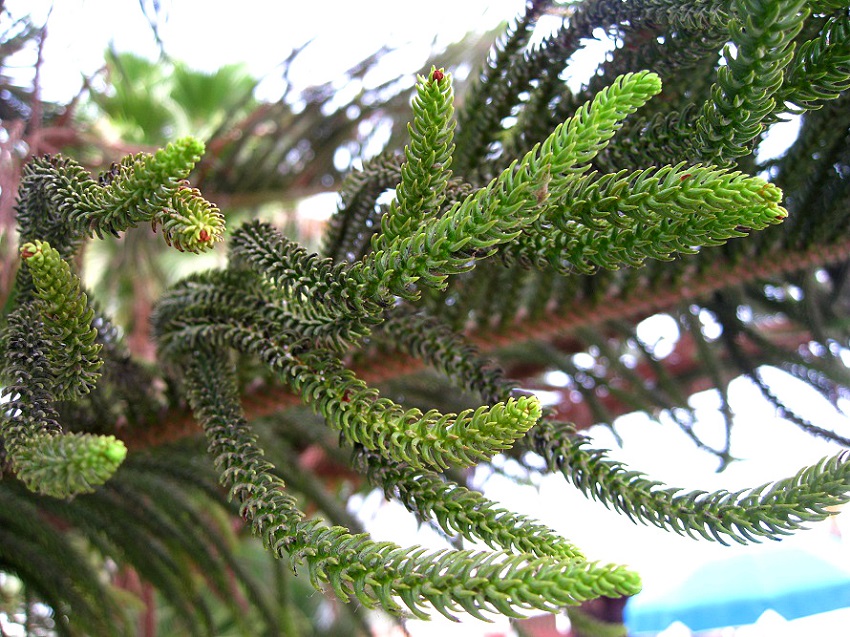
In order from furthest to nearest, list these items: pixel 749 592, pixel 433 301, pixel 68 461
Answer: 1. pixel 749 592
2. pixel 433 301
3. pixel 68 461

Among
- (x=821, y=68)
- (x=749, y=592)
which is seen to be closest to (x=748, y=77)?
(x=821, y=68)

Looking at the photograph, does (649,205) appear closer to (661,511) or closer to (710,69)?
(661,511)

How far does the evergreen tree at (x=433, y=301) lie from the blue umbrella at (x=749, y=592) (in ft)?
7.46

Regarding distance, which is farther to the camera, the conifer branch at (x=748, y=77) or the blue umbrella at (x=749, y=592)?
the blue umbrella at (x=749, y=592)

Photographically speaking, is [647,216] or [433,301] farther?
[433,301]

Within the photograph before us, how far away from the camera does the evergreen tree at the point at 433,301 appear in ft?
1.14

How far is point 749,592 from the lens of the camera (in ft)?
9.09

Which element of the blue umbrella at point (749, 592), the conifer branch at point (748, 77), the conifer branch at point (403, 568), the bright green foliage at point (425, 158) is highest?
the blue umbrella at point (749, 592)

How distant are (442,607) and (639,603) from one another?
3.05 m

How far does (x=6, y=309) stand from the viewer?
536 millimetres

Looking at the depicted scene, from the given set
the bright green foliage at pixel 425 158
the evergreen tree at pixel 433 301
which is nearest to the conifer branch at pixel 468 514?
the evergreen tree at pixel 433 301

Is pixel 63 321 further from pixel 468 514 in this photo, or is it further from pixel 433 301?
pixel 433 301

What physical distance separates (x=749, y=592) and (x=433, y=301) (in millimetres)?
2618

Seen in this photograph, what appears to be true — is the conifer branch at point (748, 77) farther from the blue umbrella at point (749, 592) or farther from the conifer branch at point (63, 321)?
the blue umbrella at point (749, 592)
